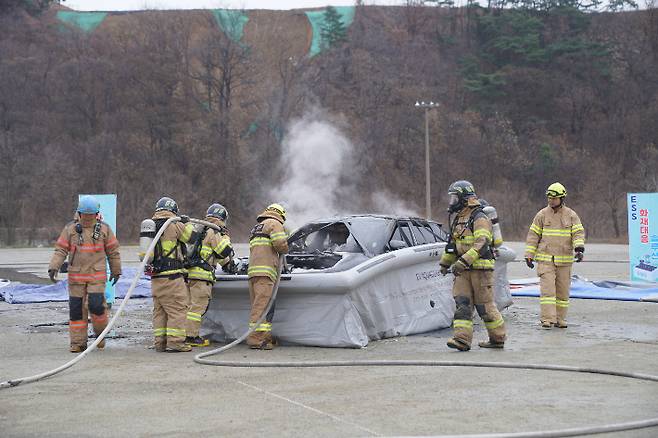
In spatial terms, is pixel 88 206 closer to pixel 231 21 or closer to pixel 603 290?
pixel 603 290

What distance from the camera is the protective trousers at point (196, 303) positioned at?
405 inches

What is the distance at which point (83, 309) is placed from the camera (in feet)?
32.5

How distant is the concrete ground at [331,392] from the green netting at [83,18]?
67312 mm

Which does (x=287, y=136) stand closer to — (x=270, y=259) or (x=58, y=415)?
(x=270, y=259)

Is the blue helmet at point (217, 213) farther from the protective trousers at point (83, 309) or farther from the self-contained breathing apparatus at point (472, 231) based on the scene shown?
the self-contained breathing apparatus at point (472, 231)

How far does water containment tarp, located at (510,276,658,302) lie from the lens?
15.3 m

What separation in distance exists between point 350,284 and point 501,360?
1.89 meters

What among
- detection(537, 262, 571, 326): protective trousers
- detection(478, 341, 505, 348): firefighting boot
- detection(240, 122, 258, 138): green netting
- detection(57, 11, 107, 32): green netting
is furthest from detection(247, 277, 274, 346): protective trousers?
detection(57, 11, 107, 32): green netting

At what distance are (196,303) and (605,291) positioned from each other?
8911mm

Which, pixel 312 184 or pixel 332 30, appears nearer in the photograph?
pixel 312 184

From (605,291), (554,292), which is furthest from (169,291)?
(605,291)

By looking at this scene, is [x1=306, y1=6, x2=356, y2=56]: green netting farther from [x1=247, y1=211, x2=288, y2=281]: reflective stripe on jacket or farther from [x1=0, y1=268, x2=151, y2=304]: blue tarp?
[x1=247, y1=211, x2=288, y2=281]: reflective stripe on jacket

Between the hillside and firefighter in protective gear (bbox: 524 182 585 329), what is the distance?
3113cm

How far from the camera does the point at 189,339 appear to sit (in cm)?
1035
